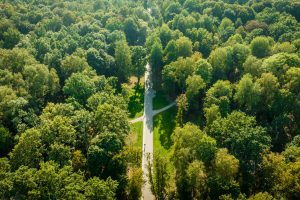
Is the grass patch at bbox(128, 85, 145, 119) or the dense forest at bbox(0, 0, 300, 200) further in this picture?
the grass patch at bbox(128, 85, 145, 119)

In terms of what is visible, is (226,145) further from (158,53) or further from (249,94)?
(158,53)

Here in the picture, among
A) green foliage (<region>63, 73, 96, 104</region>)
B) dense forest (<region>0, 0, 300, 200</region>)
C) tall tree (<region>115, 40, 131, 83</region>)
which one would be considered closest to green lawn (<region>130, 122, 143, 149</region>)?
dense forest (<region>0, 0, 300, 200</region>)

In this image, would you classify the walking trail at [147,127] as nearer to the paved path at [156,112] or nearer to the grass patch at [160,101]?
the paved path at [156,112]

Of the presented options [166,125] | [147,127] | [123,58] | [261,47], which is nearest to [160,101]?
[166,125]

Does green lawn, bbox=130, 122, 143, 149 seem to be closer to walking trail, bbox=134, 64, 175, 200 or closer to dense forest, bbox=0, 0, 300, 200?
dense forest, bbox=0, 0, 300, 200

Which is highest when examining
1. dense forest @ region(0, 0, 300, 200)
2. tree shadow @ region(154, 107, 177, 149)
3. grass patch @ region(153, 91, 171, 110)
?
dense forest @ region(0, 0, 300, 200)

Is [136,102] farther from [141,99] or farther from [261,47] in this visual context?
[261,47]
